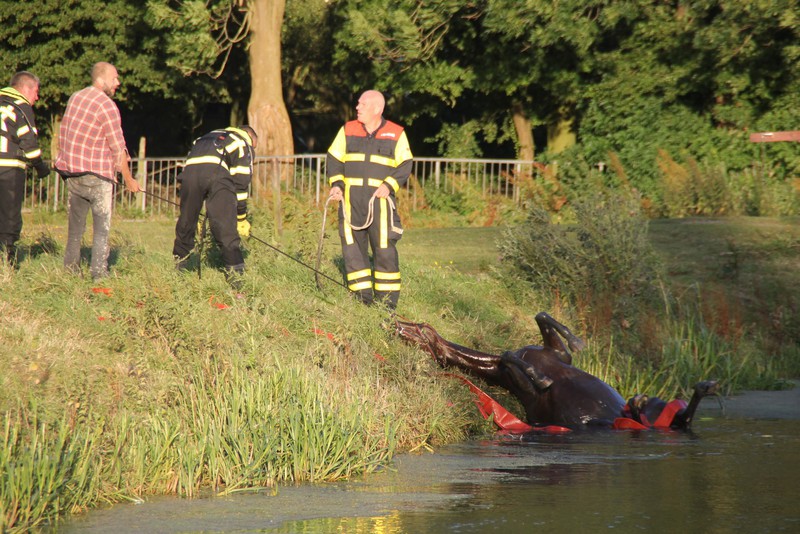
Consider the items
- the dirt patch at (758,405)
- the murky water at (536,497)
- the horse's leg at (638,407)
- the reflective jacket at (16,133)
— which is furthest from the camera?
the reflective jacket at (16,133)

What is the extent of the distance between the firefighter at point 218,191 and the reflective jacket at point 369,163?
93cm

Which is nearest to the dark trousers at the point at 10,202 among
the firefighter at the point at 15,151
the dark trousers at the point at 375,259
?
the firefighter at the point at 15,151

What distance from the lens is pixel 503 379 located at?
940cm

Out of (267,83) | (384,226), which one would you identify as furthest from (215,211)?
(267,83)

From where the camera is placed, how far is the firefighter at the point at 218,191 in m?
→ 10.8

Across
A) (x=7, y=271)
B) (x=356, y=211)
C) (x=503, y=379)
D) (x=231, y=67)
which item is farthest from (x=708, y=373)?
(x=231, y=67)

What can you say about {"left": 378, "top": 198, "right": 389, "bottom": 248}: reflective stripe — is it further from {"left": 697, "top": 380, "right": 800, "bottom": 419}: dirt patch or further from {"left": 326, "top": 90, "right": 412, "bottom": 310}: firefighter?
{"left": 697, "top": 380, "right": 800, "bottom": 419}: dirt patch

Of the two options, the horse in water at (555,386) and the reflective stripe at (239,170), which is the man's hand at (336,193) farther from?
the horse in water at (555,386)

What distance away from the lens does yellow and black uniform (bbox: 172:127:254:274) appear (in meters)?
10.8

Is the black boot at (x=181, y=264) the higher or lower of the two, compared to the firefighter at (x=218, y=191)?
lower

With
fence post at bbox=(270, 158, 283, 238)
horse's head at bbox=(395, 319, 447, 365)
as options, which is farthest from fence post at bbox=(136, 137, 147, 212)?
horse's head at bbox=(395, 319, 447, 365)

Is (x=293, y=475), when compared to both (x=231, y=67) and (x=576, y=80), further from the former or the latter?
(x=231, y=67)

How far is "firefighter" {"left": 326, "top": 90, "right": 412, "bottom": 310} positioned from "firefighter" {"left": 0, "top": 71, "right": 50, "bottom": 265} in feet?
8.18

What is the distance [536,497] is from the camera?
664 centimetres
